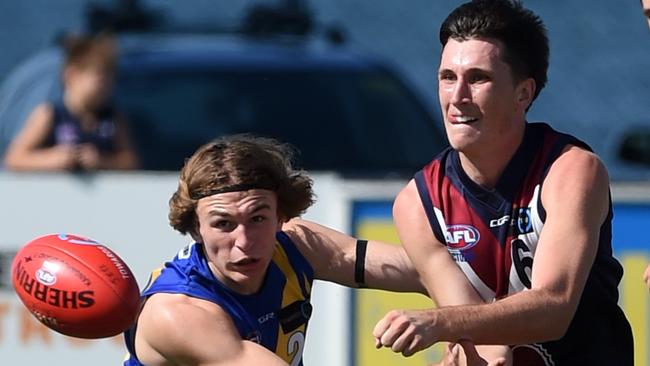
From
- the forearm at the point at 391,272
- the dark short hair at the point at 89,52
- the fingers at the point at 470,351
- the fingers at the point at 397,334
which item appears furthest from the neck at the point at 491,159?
the dark short hair at the point at 89,52

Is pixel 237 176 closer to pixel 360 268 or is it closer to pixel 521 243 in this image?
pixel 360 268

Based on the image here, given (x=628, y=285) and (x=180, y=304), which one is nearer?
(x=180, y=304)

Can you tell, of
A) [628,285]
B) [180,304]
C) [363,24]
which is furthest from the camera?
[363,24]

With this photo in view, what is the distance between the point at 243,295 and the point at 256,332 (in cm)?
11

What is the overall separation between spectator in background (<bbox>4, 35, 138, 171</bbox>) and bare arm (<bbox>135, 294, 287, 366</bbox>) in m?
3.07

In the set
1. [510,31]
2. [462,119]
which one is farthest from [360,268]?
[510,31]

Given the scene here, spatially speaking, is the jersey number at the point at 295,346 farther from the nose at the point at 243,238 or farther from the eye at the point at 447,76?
the eye at the point at 447,76

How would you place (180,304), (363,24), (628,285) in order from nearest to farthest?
1. (180,304)
2. (628,285)
3. (363,24)

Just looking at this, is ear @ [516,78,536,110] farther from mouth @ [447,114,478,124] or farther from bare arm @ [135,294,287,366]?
bare arm @ [135,294,287,366]

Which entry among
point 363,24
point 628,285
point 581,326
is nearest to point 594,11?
point 363,24

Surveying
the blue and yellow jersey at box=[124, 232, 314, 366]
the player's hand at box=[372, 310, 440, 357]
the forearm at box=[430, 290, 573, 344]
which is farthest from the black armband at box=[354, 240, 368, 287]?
the player's hand at box=[372, 310, 440, 357]

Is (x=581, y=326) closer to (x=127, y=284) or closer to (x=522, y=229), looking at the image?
(x=522, y=229)

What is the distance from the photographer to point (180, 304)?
15.5 ft

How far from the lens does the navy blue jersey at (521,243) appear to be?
4.82 meters
